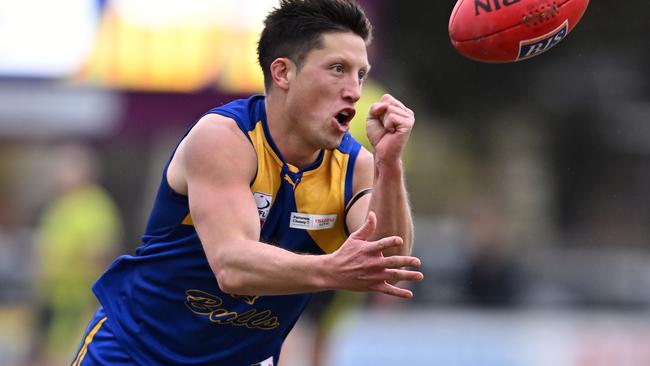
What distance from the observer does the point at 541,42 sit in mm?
4891

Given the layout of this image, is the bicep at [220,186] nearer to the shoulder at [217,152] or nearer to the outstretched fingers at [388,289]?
the shoulder at [217,152]

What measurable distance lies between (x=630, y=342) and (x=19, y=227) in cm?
843

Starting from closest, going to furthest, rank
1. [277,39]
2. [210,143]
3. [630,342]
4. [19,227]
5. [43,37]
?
[210,143]
[277,39]
[630,342]
[43,37]
[19,227]

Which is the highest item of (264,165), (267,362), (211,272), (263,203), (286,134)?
(286,134)

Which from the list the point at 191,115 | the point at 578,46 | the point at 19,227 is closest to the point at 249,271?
the point at 191,115

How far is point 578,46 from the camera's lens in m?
19.7

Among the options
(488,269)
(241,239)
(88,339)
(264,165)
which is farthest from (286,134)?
(488,269)

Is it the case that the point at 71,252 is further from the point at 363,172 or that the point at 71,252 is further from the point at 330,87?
the point at 330,87

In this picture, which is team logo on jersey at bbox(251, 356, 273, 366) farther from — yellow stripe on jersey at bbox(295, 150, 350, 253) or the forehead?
the forehead

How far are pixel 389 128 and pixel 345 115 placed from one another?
260 mm

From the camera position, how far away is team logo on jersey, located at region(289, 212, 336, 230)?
469cm

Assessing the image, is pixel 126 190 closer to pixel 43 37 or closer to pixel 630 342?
pixel 43 37

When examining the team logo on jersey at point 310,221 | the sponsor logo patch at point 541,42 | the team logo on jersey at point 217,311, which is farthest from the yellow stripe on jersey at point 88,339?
the sponsor logo patch at point 541,42

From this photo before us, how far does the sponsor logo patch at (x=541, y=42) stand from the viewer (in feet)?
16.0
